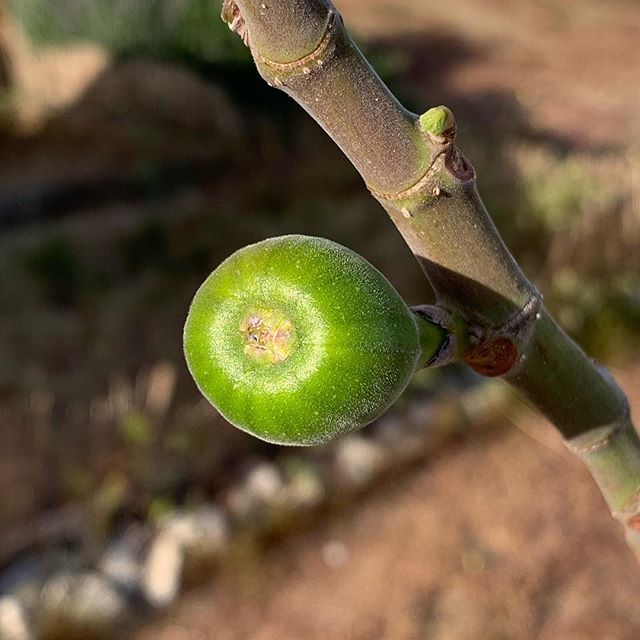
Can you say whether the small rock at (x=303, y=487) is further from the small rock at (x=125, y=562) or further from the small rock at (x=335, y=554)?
the small rock at (x=125, y=562)

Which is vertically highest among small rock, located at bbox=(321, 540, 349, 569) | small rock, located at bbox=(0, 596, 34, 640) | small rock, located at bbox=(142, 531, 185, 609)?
small rock, located at bbox=(0, 596, 34, 640)

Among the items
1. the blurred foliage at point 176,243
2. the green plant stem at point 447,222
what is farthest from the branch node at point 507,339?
the blurred foliage at point 176,243

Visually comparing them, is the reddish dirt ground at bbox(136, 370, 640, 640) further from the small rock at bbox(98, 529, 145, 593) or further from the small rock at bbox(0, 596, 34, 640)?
the small rock at bbox(0, 596, 34, 640)

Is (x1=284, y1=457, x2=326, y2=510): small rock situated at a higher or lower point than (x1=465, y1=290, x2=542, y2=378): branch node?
lower

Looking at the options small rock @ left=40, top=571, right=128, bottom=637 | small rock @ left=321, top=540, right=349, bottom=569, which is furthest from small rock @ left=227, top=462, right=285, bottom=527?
small rock @ left=40, top=571, right=128, bottom=637

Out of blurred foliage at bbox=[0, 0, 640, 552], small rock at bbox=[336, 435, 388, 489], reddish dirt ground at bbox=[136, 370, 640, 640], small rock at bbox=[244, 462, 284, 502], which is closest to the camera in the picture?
reddish dirt ground at bbox=[136, 370, 640, 640]

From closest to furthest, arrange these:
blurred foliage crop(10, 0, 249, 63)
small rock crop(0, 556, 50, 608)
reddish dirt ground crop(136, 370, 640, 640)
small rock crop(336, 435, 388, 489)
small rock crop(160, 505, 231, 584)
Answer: small rock crop(0, 556, 50, 608) → reddish dirt ground crop(136, 370, 640, 640) → small rock crop(160, 505, 231, 584) → small rock crop(336, 435, 388, 489) → blurred foliage crop(10, 0, 249, 63)
